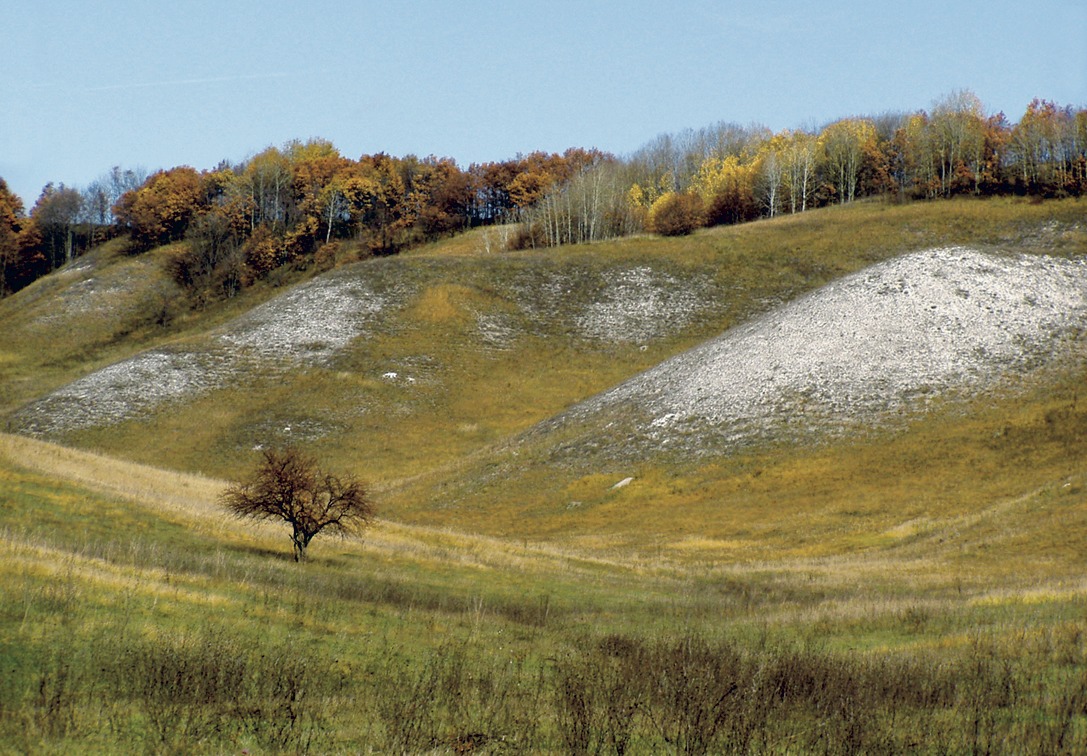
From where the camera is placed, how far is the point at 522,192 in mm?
162875

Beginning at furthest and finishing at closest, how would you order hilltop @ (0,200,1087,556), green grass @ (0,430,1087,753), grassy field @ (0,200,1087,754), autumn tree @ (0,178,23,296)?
1. autumn tree @ (0,178,23,296)
2. hilltop @ (0,200,1087,556)
3. grassy field @ (0,200,1087,754)
4. green grass @ (0,430,1087,753)

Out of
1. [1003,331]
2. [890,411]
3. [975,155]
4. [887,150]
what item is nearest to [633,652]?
[890,411]

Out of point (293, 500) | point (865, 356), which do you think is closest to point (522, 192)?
point (865, 356)

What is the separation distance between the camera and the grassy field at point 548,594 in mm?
11195

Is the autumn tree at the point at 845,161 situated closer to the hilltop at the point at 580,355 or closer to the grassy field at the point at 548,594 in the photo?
the hilltop at the point at 580,355

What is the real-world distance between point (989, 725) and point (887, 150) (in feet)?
445

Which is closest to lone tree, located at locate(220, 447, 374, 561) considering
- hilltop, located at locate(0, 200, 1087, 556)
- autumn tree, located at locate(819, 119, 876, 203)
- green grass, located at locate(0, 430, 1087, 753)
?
green grass, located at locate(0, 430, 1087, 753)

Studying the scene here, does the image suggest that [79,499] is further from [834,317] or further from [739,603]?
[834,317]

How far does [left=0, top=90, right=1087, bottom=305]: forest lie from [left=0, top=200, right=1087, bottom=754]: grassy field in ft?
149

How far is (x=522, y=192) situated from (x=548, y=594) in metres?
141

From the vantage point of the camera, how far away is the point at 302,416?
252ft

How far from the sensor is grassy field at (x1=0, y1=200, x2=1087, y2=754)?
11.2 meters

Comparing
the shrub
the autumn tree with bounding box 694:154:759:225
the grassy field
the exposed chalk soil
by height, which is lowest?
the grassy field

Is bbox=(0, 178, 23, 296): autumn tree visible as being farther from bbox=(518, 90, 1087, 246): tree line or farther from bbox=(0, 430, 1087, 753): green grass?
bbox=(0, 430, 1087, 753): green grass
